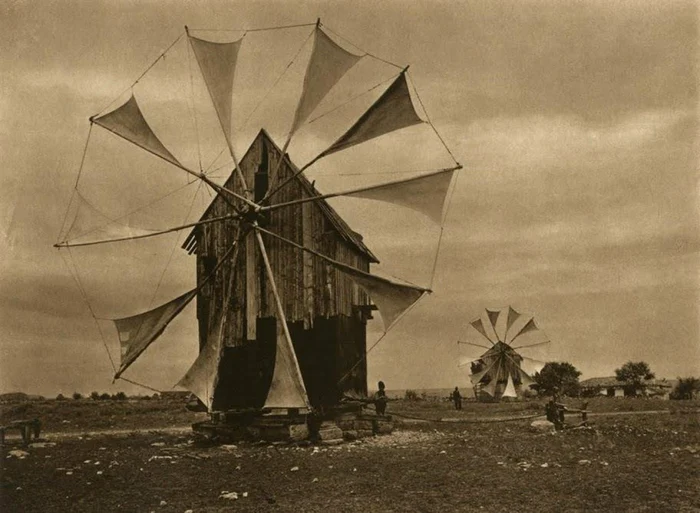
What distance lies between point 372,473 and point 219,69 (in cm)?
1001

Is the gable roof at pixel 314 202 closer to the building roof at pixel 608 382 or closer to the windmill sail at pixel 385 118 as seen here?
the windmill sail at pixel 385 118

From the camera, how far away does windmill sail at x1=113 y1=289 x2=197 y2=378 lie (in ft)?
53.9

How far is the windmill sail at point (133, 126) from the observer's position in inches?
626

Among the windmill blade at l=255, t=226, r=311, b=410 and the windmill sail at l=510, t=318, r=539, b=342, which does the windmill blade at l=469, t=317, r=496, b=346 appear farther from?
the windmill blade at l=255, t=226, r=311, b=410

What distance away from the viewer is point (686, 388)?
48.8m

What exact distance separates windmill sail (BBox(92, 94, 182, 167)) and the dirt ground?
742 centimetres

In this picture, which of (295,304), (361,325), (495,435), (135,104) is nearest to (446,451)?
(495,435)

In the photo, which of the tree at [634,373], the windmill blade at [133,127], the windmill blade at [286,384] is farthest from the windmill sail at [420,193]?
the tree at [634,373]

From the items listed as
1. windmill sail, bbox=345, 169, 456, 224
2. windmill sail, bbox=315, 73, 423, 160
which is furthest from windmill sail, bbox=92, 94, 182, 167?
→ windmill sail, bbox=345, 169, 456, 224

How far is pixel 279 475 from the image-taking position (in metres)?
13.2

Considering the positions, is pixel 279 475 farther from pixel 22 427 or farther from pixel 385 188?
pixel 22 427

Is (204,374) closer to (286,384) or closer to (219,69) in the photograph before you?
(286,384)

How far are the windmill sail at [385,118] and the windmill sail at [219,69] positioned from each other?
2.82m

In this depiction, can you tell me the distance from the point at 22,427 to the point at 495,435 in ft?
44.4
